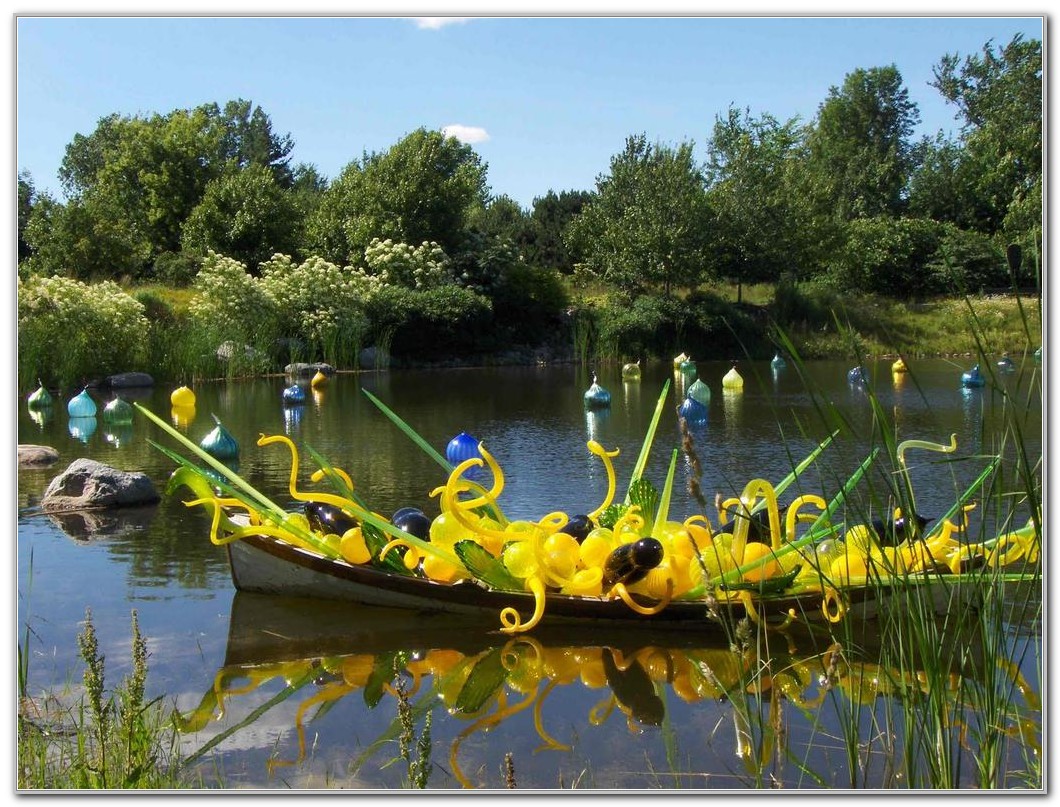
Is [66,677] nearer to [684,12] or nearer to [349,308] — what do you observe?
[684,12]

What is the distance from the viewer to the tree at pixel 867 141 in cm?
3844

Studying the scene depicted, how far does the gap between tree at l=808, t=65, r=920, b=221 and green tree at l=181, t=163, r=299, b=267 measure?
708 inches

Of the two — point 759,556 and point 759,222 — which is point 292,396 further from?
point 759,222

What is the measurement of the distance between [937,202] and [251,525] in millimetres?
31448

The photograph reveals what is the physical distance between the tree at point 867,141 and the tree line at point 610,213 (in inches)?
87.6

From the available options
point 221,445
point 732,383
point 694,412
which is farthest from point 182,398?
point 732,383

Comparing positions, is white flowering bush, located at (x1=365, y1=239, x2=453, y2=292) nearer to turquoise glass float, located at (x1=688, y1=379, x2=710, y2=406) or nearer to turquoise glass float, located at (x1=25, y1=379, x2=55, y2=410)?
turquoise glass float, located at (x1=25, y1=379, x2=55, y2=410)

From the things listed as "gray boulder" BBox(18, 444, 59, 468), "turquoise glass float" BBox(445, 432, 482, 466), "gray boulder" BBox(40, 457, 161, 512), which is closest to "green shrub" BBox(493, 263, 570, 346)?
"turquoise glass float" BBox(445, 432, 482, 466)

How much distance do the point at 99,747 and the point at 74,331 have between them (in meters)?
16.9

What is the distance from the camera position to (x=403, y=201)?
29.1 meters

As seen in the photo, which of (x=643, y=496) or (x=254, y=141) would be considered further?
(x=254, y=141)

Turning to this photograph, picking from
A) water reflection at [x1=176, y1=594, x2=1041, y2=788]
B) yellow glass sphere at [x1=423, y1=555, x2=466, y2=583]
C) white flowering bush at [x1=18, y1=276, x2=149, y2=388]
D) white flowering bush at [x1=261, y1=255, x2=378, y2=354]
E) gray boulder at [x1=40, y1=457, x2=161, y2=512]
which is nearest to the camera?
water reflection at [x1=176, y1=594, x2=1041, y2=788]

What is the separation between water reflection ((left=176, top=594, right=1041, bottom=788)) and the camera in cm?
381

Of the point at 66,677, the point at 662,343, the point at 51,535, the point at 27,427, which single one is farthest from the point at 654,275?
the point at 66,677
